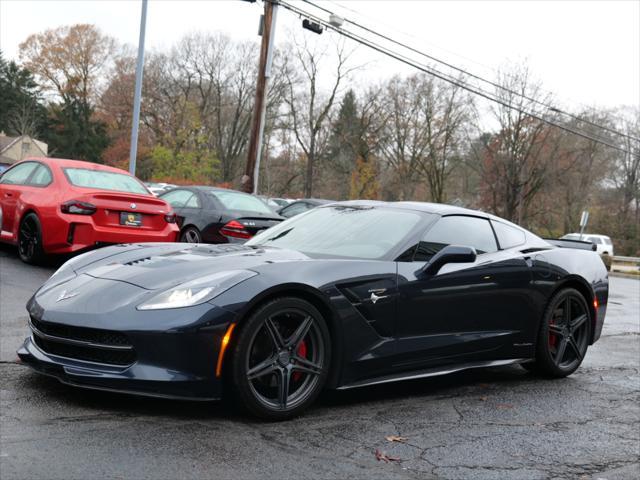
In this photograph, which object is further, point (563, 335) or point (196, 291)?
point (563, 335)

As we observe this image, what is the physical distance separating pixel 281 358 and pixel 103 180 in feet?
23.2

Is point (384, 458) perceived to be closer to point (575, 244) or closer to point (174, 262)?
point (174, 262)

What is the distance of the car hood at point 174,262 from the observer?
4.25m

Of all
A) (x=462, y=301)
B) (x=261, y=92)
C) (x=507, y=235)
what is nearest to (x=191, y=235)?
(x=507, y=235)

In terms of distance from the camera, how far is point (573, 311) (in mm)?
6336

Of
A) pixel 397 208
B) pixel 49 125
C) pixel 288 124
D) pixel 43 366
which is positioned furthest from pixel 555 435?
pixel 49 125

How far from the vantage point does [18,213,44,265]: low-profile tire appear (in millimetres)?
9785

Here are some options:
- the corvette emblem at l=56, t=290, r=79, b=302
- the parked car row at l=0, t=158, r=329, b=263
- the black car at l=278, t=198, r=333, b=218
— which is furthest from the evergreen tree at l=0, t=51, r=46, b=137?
the corvette emblem at l=56, t=290, r=79, b=302

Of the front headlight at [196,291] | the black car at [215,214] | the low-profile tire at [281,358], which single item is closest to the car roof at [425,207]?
the low-profile tire at [281,358]

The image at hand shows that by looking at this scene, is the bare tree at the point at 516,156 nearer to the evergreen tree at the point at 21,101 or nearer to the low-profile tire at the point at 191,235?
the low-profile tire at the point at 191,235

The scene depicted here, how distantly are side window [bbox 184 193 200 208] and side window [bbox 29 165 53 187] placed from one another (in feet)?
9.58

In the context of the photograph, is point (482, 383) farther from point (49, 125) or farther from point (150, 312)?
point (49, 125)

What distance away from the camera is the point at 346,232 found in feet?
17.3

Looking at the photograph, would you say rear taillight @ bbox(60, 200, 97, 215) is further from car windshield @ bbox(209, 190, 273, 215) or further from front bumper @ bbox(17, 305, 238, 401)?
front bumper @ bbox(17, 305, 238, 401)
